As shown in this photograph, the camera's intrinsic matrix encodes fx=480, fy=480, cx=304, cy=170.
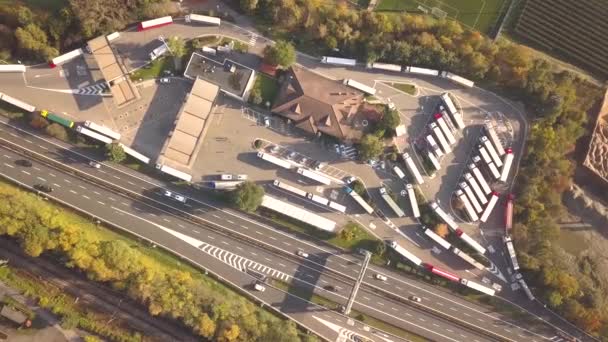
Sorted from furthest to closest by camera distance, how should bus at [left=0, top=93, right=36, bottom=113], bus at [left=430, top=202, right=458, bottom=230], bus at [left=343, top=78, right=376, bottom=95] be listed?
bus at [left=343, top=78, right=376, bottom=95] < bus at [left=430, top=202, right=458, bottom=230] < bus at [left=0, top=93, right=36, bottom=113]

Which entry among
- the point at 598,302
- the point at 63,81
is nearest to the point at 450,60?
the point at 598,302

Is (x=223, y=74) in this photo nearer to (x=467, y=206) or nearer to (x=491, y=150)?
(x=467, y=206)

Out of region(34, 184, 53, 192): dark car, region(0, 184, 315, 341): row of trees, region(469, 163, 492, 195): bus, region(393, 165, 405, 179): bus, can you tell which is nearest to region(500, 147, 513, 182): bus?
region(469, 163, 492, 195): bus

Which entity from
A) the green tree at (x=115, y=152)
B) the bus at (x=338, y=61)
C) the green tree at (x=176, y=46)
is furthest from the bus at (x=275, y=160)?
the green tree at (x=115, y=152)

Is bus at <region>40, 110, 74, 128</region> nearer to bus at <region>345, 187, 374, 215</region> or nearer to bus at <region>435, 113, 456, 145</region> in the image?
bus at <region>345, 187, 374, 215</region>

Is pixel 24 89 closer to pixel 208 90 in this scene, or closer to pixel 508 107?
pixel 208 90

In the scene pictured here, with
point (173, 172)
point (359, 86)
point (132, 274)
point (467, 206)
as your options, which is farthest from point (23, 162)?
point (467, 206)

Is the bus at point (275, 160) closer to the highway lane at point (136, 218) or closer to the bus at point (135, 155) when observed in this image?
the highway lane at point (136, 218)
